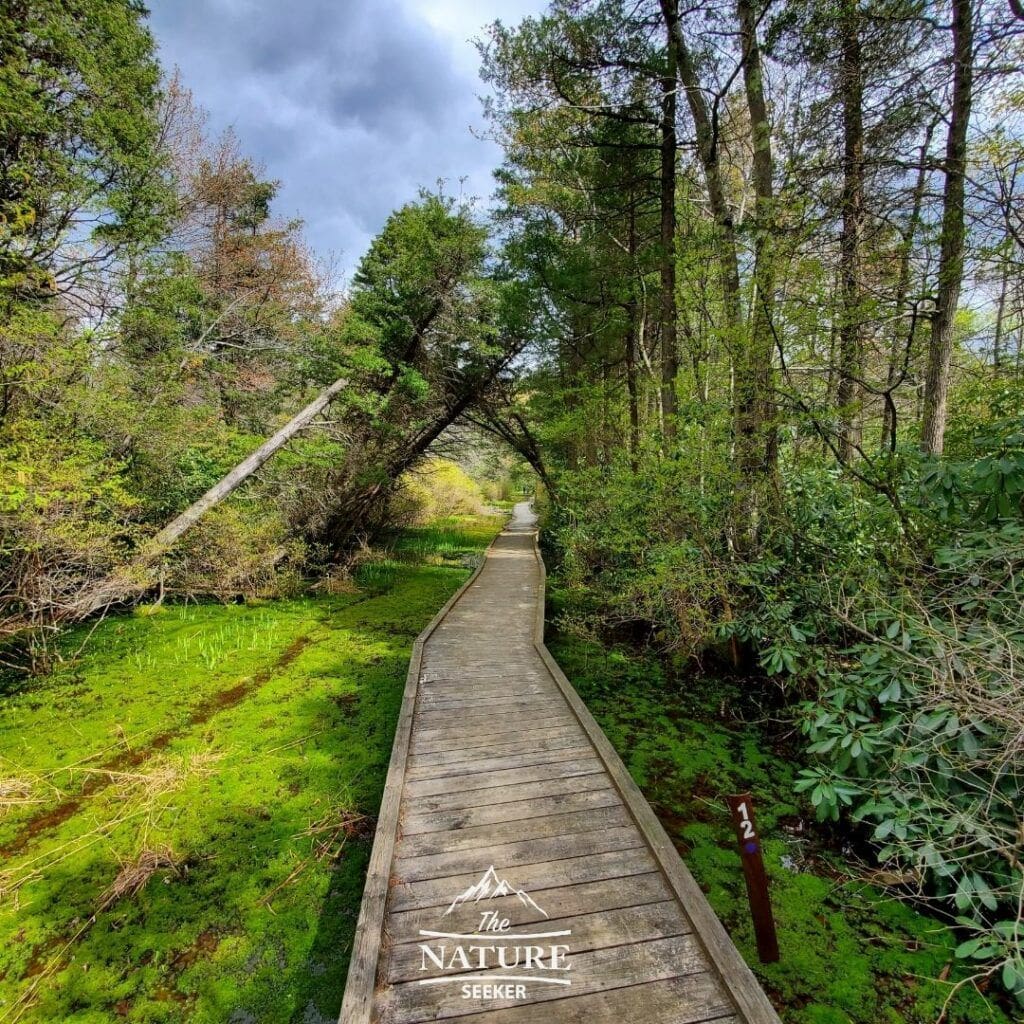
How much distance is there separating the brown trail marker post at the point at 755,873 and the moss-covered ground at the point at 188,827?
74.8 inches

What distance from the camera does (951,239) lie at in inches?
144

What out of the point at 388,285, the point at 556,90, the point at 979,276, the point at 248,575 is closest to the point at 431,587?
the point at 248,575

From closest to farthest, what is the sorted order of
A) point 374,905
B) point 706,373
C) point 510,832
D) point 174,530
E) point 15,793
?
point 374,905
point 510,832
point 15,793
point 706,373
point 174,530

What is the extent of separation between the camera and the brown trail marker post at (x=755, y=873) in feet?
6.19

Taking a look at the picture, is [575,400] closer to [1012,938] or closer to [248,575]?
[248,575]

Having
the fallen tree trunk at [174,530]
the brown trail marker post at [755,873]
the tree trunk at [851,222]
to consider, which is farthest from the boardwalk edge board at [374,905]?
the fallen tree trunk at [174,530]

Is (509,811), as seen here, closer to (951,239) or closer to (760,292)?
(760,292)

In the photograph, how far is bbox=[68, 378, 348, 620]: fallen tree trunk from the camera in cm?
529

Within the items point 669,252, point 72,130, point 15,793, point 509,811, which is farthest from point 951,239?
point 72,130

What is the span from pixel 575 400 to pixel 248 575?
886cm

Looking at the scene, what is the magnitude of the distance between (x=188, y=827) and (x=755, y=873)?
3.32 metres

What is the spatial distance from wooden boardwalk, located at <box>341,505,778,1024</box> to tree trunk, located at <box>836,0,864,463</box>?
313 centimetres

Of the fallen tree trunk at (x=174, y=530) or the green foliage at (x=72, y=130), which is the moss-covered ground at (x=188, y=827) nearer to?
the fallen tree trunk at (x=174, y=530)

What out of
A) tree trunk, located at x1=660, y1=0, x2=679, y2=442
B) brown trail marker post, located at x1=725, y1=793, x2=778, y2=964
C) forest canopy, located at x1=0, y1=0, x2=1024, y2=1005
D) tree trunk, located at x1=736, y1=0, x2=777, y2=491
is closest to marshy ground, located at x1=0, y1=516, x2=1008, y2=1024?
brown trail marker post, located at x1=725, y1=793, x2=778, y2=964
